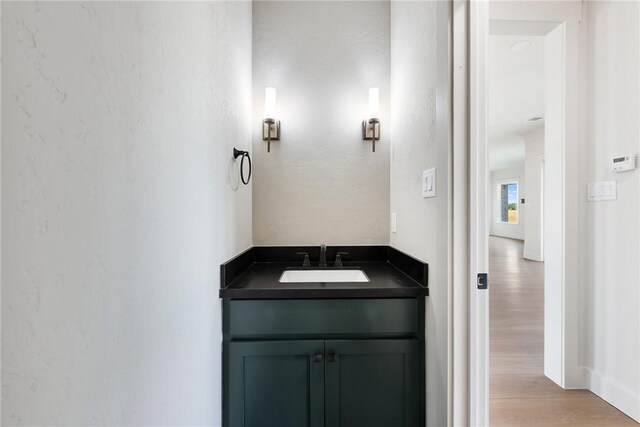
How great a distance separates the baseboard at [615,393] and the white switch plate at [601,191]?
1099 mm

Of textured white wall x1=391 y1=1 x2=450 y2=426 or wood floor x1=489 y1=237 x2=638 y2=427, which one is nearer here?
textured white wall x1=391 y1=1 x2=450 y2=426

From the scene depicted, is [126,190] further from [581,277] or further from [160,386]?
[581,277]

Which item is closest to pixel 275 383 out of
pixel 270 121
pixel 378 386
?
pixel 378 386

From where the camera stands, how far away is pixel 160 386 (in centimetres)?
76

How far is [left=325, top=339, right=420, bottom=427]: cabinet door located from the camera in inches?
49.9

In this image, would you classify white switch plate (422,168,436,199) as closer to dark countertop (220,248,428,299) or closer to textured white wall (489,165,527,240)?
dark countertop (220,248,428,299)

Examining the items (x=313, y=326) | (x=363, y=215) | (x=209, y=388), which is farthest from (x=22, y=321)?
→ (x=363, y=215)

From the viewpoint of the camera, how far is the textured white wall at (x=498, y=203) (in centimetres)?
943

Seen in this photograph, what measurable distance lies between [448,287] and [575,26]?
2.11 m

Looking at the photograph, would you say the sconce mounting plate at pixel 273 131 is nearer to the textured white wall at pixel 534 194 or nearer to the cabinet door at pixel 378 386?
the cabinet door at pixel 378 386

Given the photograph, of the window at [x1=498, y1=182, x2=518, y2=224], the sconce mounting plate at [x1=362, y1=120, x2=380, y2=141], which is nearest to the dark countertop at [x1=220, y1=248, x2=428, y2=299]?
the sconce mounting plate at [x1=362, y1=120, x2=380, y2=141]

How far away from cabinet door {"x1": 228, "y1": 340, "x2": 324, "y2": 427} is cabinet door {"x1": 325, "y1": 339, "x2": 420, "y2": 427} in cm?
11

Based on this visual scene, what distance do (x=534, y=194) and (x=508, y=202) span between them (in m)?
4.66

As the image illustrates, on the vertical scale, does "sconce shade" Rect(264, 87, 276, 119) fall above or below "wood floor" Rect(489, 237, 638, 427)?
above
